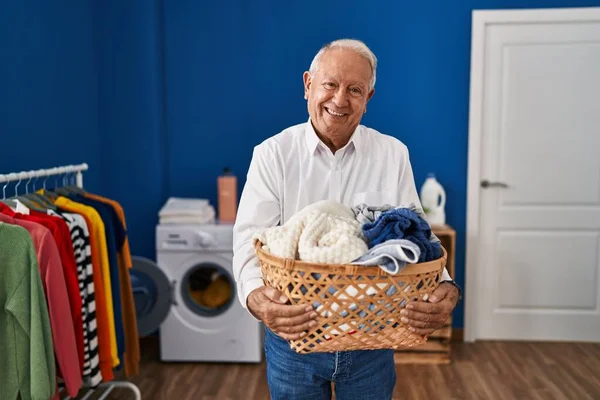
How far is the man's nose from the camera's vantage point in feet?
4.34

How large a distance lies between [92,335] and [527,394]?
7.17 feet

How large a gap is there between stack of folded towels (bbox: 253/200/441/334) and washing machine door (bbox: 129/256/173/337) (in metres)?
1.88

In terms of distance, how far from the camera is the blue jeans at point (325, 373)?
4.60 ft

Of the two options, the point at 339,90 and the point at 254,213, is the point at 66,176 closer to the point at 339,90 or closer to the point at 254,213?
the point at 254,213

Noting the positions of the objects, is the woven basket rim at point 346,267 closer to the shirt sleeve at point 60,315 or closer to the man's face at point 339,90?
the man's face at point 339,90

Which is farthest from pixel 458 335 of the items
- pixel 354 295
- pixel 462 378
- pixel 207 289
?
pixel 354 295

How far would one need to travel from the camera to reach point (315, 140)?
1466 mm

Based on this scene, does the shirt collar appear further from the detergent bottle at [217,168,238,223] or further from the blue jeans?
the detergent bottle at [217,168,238,223]

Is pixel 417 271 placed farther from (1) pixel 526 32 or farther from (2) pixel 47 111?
(1) pixel 526 32

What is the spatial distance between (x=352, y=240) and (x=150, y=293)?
213cm

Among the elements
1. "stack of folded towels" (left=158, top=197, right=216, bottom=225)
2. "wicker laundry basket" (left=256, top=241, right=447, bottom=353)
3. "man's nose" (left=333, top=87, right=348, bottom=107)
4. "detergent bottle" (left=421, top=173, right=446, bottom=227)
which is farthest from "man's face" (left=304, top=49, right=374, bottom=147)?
"detergent bottle" (left=421, top=173, right=446, bottom=227)

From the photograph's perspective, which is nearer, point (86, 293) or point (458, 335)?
point (86, 293)

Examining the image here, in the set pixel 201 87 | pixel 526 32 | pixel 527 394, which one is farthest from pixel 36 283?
pixel 526 32

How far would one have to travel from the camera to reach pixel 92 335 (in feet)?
7.50
